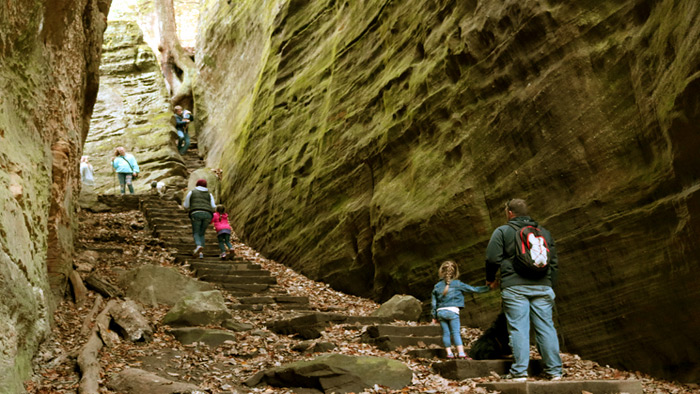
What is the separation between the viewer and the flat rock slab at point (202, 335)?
7.77 meters

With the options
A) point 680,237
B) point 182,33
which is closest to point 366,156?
point 680,237

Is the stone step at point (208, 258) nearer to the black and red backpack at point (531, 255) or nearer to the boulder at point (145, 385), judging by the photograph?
the boulder at point (145, 385)

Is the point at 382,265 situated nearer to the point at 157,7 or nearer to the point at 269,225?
the point at 269,225

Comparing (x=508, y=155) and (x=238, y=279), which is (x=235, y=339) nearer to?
(x=238, y=279)

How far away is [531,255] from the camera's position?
5824 mm

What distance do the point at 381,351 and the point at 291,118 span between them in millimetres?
9568

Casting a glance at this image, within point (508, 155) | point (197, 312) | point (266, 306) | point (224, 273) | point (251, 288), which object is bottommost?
point (197, 312)

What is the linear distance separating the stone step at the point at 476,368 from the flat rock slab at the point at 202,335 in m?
3.07

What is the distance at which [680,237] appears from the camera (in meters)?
6.25

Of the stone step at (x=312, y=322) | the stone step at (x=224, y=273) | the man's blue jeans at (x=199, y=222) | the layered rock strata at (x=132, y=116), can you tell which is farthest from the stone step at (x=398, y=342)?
the layered rock strata at (x=132, y=116)

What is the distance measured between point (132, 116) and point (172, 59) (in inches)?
261

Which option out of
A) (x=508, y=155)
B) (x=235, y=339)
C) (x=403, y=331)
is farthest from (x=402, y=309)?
(x=508, y=155)

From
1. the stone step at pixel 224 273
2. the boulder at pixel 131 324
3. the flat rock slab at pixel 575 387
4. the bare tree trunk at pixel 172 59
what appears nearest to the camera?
the flat rock slab at pixel 575 387

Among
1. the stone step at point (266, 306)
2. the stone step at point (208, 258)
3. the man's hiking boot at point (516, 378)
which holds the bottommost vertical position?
the man's hiking boot at point (516, 378)
